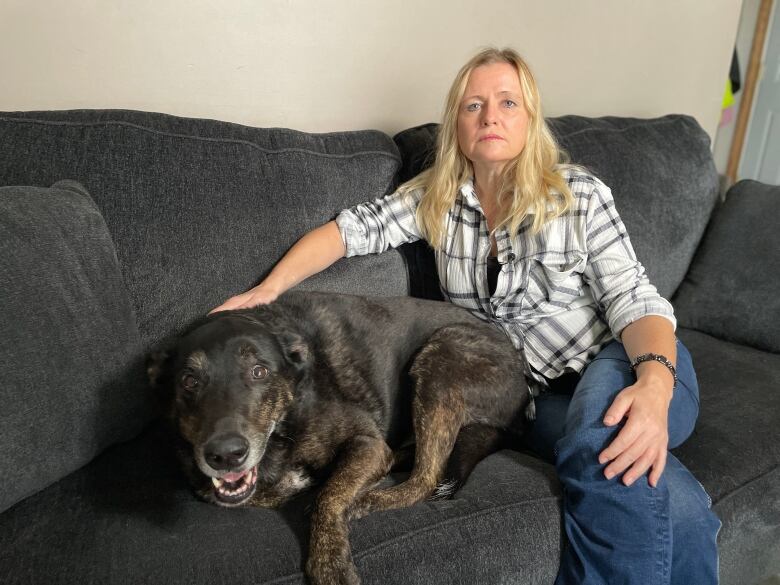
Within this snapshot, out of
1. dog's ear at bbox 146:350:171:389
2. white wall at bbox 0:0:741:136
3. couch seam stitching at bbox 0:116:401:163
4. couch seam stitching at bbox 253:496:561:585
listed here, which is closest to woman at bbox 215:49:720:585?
A: couch seam stitching at bbox 253:496:561:585

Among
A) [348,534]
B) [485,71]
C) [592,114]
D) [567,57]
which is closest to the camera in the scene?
[348,534]

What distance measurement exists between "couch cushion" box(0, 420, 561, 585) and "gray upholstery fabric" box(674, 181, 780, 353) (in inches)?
59.3

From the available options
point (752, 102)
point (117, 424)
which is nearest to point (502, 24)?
point (117, 424)

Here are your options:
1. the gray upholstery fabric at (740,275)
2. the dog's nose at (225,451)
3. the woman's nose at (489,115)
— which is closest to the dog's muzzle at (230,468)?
the dog's nose at (225,451)

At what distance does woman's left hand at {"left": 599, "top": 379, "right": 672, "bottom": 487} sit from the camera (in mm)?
1526

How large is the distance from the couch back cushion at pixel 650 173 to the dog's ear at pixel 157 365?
51.6 inches

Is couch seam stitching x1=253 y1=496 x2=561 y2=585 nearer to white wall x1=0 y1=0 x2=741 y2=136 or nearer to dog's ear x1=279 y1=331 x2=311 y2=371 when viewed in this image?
dog's ear x1=279 y1=331 x2=311 y2=371

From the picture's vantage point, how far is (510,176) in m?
2.15

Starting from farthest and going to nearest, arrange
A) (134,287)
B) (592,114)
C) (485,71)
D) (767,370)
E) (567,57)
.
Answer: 1. (592,114)
2. (567,57)
3. (767,370)
4. (485,71)
5. (134,287)

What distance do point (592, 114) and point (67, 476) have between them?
3.38 m

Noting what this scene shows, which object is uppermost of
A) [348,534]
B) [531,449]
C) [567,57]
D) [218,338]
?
[567,57]

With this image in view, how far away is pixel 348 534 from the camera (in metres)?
A: 1.45

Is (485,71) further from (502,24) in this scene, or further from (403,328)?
(502,24)

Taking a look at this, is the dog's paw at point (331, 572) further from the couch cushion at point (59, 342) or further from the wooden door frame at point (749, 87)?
the wooden door frame at point (749, 87)
